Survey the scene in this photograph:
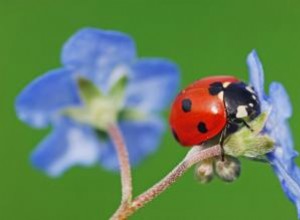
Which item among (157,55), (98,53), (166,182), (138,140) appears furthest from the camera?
(157,55)

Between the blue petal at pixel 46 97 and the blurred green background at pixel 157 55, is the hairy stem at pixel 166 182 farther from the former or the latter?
the blurred green background at pixel 157 55

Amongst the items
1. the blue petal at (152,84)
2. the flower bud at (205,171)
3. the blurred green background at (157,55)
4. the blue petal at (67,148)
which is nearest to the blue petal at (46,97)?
the blue petal at (67,148)

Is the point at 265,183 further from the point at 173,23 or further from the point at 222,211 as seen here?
the point at 173,23

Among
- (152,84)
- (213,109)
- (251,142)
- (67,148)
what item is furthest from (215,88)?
(67,148)

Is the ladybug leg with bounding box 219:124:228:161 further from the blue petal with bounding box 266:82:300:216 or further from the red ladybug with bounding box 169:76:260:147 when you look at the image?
the blue petal with bounding box 266:82:300:216

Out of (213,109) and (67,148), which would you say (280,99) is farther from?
(67,148)

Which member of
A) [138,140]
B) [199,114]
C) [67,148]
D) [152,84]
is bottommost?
[138,140]

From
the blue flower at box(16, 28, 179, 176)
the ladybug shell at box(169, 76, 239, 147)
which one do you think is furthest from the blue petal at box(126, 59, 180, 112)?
the ladybug shell at box(169, 76, 239, 147)
